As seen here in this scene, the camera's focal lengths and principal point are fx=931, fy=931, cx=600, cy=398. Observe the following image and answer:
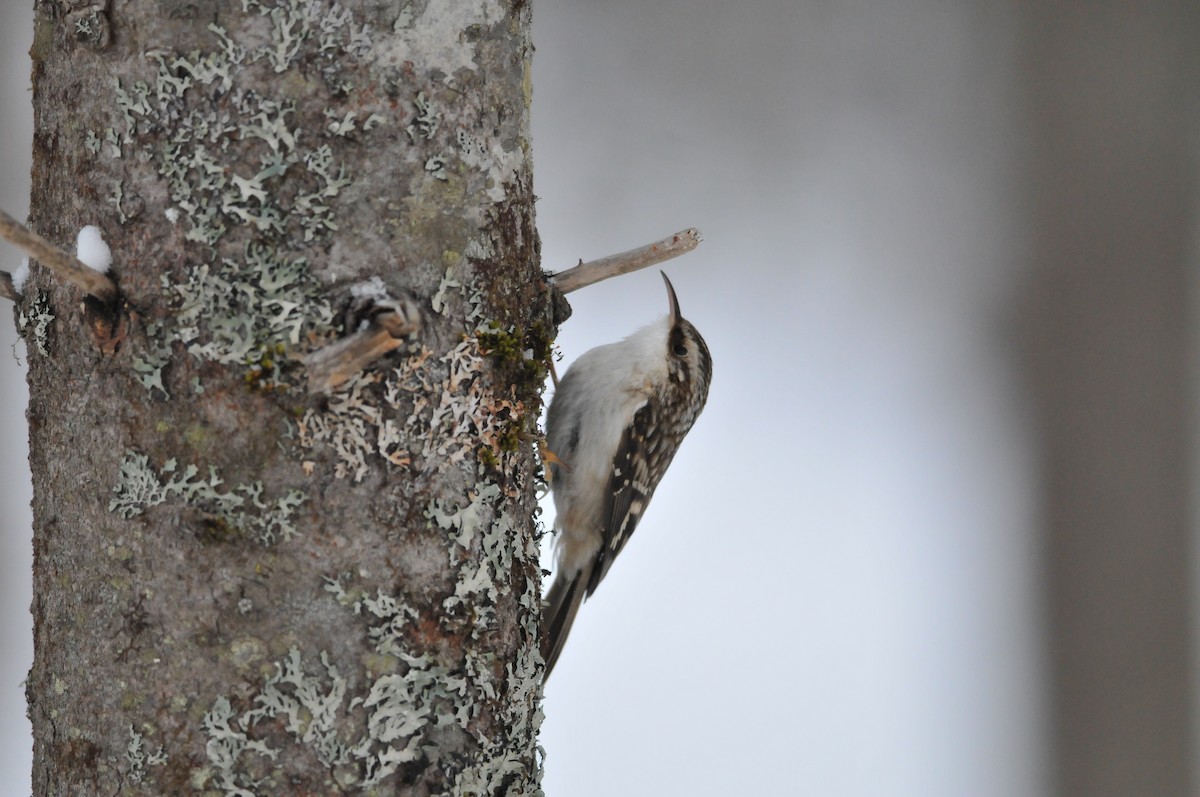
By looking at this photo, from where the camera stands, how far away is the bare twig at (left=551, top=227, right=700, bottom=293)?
1.25m

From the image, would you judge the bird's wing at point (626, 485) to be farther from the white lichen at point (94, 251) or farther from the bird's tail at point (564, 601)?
the white lichen at point (94, 251)

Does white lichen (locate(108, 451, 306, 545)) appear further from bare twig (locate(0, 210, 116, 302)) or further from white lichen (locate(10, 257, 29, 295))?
white lichen (locate(10, 257, 29, 295))

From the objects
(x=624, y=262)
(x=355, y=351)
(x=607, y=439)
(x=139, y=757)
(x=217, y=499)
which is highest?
(x=607, y=439)

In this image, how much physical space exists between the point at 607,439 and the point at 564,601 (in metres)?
0.38

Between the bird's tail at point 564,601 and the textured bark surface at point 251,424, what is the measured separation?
1053 mm

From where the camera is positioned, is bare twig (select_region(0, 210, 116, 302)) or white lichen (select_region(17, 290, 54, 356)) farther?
white lichen (select_region(17, 290, 54, 356))

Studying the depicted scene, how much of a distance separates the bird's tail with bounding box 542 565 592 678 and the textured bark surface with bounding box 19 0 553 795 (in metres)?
1.05

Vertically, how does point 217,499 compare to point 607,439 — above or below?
below

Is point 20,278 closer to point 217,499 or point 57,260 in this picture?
point 57,260

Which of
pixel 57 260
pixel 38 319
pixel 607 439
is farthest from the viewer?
pixel 607 439

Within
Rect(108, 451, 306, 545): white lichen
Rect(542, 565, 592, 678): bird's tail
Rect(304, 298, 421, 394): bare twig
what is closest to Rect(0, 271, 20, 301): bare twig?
Rect(108, 451, 306, 545): white lichen

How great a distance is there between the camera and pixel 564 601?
2098 millimetres

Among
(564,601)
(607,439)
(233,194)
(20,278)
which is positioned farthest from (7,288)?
(564,601)

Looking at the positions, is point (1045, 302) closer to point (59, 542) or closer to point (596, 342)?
point (596, 342)
